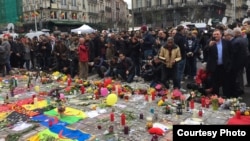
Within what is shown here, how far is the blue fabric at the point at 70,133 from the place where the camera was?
6.13 metres

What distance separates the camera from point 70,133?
20.7 ft

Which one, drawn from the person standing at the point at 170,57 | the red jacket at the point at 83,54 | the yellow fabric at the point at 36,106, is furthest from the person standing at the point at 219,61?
the red jacket at the point at 83,54

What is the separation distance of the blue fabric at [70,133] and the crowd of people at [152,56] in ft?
12.9

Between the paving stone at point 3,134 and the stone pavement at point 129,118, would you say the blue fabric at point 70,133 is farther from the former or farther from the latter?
the paving stone at point 3,134

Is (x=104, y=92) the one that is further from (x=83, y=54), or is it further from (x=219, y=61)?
(x=83, y=54)

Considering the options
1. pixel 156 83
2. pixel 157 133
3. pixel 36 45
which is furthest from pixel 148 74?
pixel 36 45

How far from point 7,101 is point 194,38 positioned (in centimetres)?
648

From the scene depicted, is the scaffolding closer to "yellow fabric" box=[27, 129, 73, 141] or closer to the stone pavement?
the stone pavement

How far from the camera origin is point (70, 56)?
14.3 meters

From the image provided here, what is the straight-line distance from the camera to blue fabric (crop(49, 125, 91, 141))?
20.1 ft

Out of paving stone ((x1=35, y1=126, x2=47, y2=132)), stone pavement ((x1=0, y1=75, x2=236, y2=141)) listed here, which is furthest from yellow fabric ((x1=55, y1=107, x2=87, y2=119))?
paving stone ((x1=35, y1=126, x2=47, y2=132))

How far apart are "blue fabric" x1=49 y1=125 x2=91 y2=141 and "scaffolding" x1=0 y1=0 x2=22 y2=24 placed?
45.4 meters

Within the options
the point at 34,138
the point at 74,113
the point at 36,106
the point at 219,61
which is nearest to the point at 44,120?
the point at 74,113

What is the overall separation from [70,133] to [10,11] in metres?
47.0
